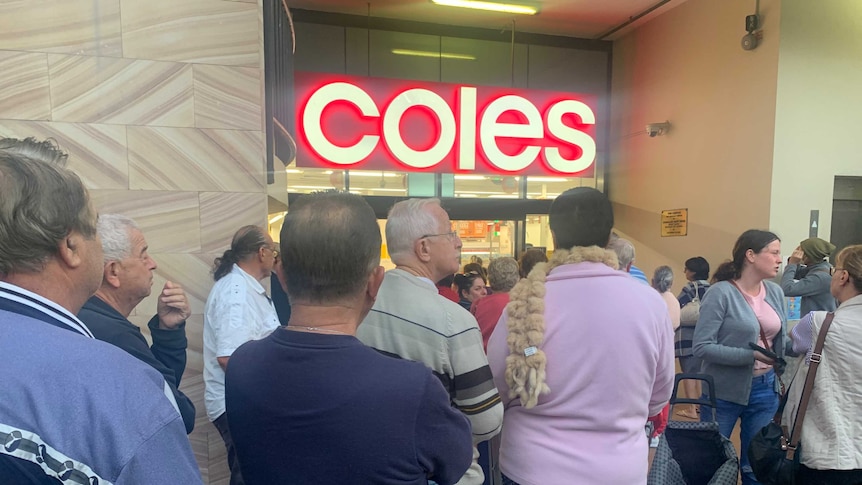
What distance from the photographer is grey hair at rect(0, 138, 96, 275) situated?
2.24ft

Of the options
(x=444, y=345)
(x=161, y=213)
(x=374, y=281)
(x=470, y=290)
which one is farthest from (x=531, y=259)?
(x=374, y=281)

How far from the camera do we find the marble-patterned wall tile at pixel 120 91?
→ 8.33 feet

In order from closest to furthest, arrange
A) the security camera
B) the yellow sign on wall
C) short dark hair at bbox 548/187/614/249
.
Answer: short dark hair at bbox 548/187/614/249
the yellow sign on wall
the security camera

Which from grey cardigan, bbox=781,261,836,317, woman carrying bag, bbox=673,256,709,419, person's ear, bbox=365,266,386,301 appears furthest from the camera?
grey cardigan, bbox=781,261,836,317

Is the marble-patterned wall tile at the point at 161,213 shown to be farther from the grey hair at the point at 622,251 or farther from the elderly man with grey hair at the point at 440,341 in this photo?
the grey hair at the point at 622,251

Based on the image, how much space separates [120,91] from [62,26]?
417mm

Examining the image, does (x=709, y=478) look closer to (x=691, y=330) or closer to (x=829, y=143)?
(x=691, y=330)

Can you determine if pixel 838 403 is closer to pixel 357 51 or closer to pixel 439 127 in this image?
pixel 439 127

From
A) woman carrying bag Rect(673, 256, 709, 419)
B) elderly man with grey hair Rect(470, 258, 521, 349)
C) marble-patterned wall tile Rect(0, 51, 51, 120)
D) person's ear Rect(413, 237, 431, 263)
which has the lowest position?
woman carrying bag Rect(673, 256, 709, 419)

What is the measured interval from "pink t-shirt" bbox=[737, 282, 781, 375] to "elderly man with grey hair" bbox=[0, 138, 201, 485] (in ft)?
9.59

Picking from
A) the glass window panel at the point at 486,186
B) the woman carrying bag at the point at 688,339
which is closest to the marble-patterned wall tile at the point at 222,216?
the woman carrying bag at the point at 688,339

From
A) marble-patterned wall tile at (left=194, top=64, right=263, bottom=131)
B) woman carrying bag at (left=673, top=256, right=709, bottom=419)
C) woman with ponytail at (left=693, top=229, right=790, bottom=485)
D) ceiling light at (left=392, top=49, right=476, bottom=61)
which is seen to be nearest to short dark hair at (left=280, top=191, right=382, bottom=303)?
marble-patterned wall tile at (left=194, top=64, right=263, bottom=131)

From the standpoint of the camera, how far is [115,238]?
5.11ft

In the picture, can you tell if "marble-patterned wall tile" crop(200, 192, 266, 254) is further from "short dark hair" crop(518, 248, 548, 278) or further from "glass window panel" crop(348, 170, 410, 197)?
"glass window panel" crop(348, 170, 410, 197)
